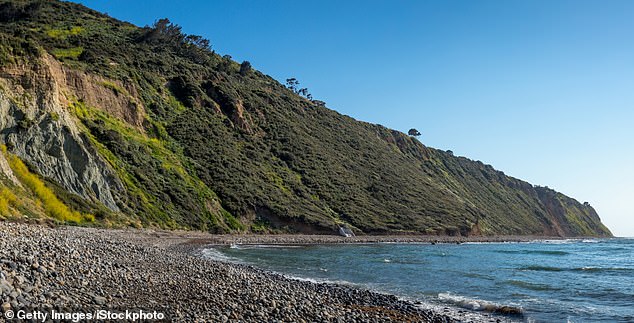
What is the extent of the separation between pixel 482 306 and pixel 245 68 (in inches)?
4242

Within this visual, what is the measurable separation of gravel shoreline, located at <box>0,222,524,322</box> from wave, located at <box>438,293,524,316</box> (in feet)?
3.85

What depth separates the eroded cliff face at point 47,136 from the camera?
Answer: 3578cm

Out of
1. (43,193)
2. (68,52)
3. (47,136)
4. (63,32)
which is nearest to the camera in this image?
(43,193)

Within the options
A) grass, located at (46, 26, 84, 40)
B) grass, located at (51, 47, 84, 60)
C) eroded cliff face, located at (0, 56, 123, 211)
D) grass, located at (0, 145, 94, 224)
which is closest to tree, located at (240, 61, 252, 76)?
grass, located at (46, 26, 84, 40)

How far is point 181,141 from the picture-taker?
65.4m

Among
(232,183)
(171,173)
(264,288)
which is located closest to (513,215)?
(232,183)

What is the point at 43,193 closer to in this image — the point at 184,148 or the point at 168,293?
the point at 168,293

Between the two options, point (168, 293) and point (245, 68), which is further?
point (245, 68)

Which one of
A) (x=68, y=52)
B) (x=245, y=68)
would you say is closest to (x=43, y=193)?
(x=68, y=52)

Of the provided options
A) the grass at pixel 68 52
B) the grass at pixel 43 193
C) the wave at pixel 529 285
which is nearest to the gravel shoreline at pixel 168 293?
the wave at pixel 529 285

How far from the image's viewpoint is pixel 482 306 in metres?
16.9

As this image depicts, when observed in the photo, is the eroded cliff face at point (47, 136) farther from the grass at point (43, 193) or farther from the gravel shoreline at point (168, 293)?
the gravel shoreline at point (168, 293)

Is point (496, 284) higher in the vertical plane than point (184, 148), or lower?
lower

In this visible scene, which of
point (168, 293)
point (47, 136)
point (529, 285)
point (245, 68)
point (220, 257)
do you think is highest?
point (245, 68)
